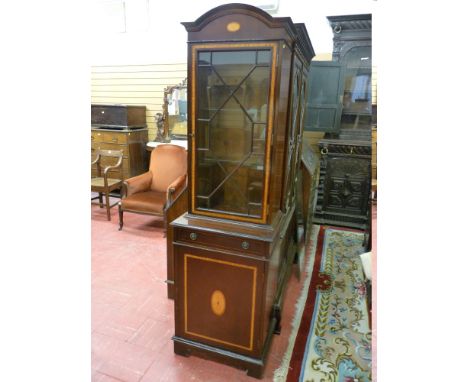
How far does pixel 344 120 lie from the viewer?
4453 millimetres

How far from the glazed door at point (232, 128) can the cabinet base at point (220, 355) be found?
82cm

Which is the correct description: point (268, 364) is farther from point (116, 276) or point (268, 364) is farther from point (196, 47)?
point (196, 47)

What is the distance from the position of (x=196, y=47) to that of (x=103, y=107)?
12.4ft

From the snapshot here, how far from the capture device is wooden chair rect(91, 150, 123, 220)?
14.2 ft

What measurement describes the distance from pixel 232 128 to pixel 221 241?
68cm

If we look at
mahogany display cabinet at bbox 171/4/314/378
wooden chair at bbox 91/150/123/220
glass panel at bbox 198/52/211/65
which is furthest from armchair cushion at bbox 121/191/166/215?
glass panel at bbox 198/52/211/65

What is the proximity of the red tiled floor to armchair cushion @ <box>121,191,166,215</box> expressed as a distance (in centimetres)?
35

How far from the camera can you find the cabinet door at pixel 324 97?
400 centimetres

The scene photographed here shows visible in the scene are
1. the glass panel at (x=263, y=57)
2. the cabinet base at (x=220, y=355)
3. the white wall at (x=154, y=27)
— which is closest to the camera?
the glass panel at (x=263, y=57)

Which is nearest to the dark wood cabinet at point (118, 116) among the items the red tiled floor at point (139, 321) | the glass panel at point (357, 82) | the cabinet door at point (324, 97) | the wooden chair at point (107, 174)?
the wooden chair at point (107, 174)

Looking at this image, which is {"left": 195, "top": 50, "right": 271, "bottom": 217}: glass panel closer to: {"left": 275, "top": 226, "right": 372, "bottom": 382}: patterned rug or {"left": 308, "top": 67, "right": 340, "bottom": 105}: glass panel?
{"left": 275, "top": 226, "right": 372, "bottom": 382}: patterned rug

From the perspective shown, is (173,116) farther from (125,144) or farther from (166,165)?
(166,165)

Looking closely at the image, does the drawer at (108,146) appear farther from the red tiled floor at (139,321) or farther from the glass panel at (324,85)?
the glass panel at (324,85)
